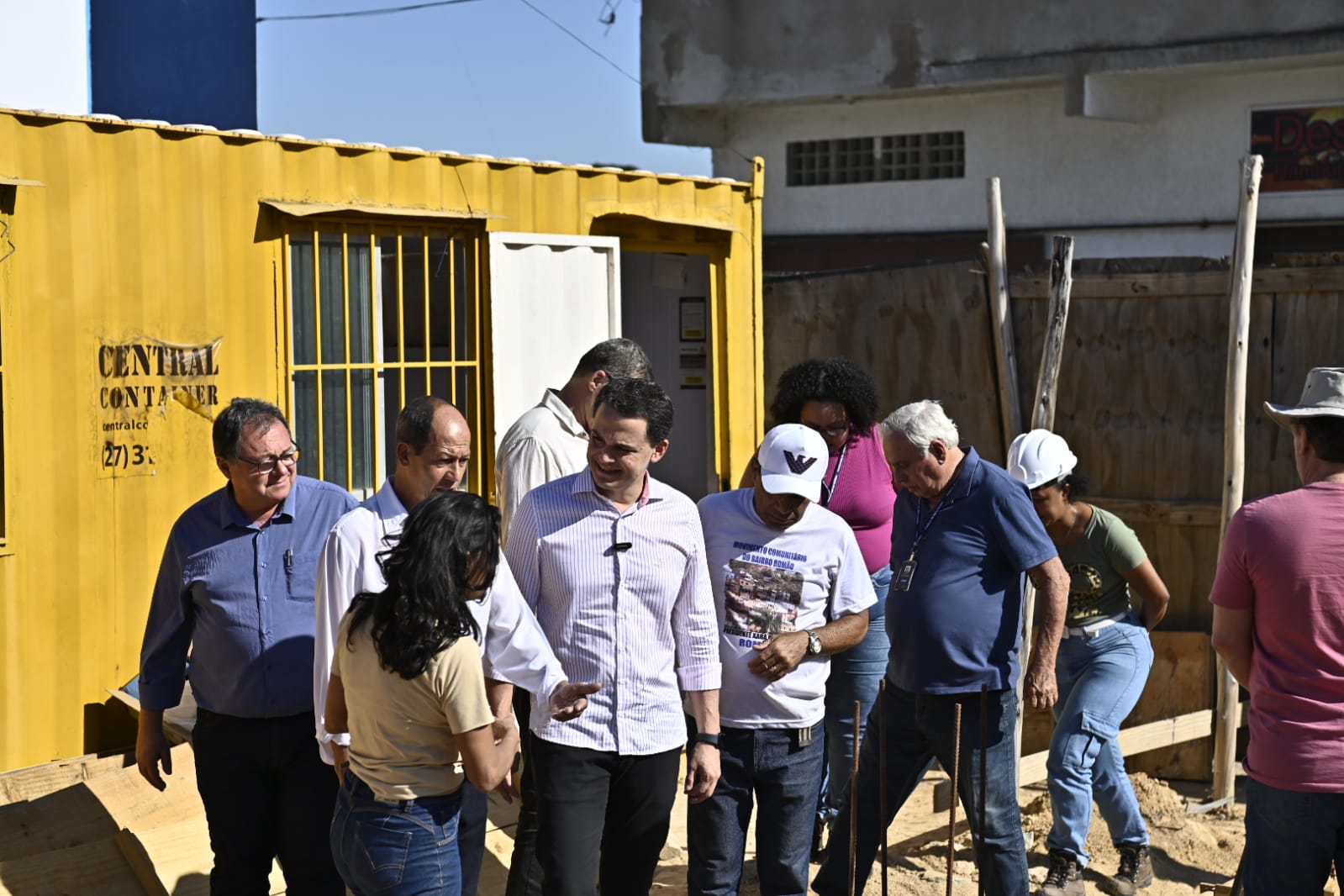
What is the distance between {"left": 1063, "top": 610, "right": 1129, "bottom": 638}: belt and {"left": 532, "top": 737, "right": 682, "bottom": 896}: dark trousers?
2.32 m

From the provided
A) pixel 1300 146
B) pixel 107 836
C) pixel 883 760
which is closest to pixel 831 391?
pixel 883 760

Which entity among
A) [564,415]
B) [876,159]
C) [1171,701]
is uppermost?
[876,159]

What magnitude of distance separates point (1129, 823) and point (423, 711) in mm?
3627

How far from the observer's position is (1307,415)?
12.2 feet

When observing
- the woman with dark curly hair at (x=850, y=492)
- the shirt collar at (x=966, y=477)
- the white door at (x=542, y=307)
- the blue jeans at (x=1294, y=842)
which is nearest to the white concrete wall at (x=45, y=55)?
the white door at (x=542, y=307)

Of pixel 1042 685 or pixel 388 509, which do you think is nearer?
pixel 388 509

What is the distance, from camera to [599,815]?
3918 mm

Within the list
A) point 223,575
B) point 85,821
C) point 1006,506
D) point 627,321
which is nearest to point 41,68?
point 627,321

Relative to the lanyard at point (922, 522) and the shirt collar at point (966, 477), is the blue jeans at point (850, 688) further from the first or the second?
the shirt collar at point (966, 477)

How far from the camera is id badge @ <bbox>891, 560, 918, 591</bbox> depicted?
4.75 m

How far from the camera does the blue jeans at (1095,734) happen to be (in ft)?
18.2

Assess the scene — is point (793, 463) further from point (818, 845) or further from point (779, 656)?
point (818, 845)

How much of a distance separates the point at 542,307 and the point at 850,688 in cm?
327

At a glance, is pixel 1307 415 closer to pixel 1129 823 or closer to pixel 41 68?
pixel 1129 823
